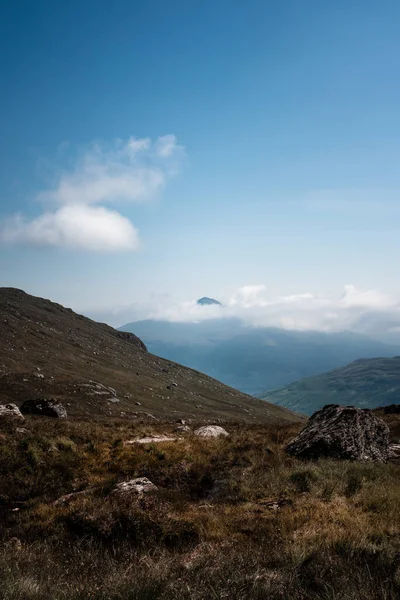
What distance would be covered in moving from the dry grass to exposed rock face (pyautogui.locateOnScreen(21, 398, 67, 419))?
2257cm

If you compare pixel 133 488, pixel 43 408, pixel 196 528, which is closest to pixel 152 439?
pixel 133 488

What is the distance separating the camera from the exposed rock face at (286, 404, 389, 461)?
1480 centimetres

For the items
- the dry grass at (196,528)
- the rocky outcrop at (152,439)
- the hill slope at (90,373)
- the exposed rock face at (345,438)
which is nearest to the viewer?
the dry grass at (196,528)

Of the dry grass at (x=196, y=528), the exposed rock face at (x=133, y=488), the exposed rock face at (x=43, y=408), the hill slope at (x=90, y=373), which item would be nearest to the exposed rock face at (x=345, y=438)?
the dry grass at (x=196, y=528)

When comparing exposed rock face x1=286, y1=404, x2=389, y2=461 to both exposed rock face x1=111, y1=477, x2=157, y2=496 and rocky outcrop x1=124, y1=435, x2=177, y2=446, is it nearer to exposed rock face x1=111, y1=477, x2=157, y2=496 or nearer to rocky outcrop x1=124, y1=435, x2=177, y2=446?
rocky outcrop x1=124, y1=435, x2=177, y2=446

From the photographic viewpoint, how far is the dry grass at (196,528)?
535cm

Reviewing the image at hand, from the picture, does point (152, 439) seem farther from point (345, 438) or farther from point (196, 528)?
point (196, 528)

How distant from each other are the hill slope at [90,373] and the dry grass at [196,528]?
4400 centimetres

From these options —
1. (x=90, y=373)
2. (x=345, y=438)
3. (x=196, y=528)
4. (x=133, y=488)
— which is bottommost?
(x=90, y=373)

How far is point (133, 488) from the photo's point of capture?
437 inches

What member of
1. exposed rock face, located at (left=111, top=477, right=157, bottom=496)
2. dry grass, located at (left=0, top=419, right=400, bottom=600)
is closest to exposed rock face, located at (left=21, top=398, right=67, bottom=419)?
dry grass, located at (left=0, top=419, right=400, bottom=600)

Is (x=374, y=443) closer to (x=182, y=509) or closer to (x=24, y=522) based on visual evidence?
(x=182, y=509)

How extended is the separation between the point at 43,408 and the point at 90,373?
213 feet

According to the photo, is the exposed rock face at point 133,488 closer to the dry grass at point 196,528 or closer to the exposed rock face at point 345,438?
the dry grass at point 196,528
